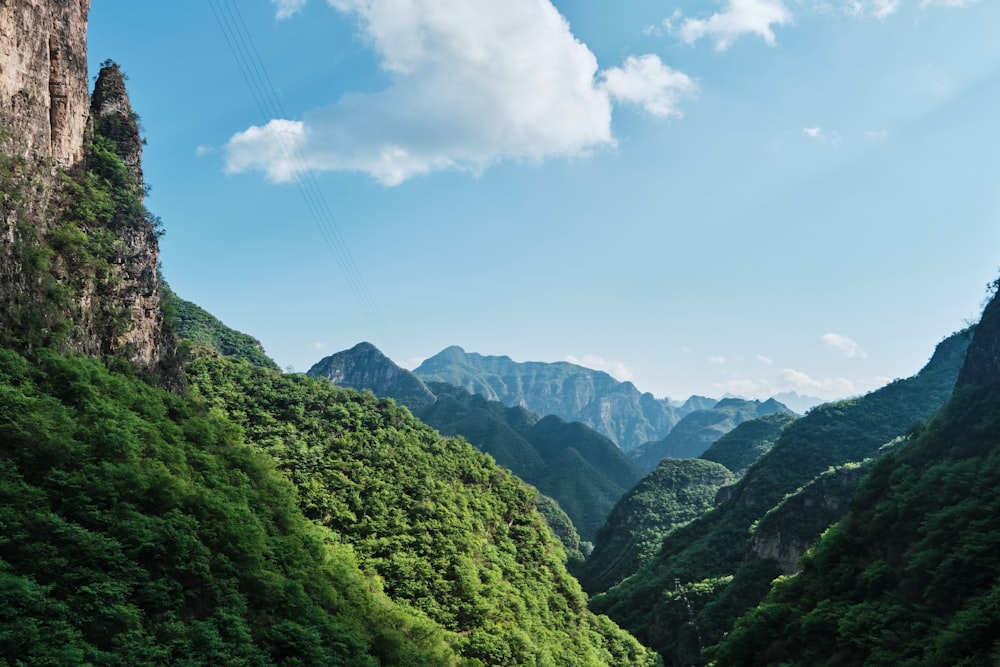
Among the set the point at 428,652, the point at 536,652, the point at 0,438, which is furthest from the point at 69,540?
the point at 536,652

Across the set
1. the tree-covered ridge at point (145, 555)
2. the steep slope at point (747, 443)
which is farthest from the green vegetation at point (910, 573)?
the steep slope at point (747, 443)

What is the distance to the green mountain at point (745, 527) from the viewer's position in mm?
67562

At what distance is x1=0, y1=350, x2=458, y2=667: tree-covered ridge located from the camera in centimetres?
1623

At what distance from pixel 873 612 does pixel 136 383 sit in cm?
4185

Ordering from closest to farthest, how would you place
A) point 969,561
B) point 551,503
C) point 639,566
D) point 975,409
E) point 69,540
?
1. point 69,540
2. point 969,561
3. point 975,409
4. point 639,566
5. point 551,503

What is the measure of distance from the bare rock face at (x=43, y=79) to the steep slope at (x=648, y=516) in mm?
106461

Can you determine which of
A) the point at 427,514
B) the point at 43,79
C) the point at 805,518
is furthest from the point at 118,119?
the point at 805,518

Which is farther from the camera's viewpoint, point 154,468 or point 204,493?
point 204,493

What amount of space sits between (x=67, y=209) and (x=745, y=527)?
3717 inches

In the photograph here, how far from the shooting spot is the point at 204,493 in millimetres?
24266

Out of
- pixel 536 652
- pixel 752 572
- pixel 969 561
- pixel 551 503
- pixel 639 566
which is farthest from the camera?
pixel 551 503

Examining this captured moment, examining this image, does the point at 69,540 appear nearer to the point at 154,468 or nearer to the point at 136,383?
the point at 154,468

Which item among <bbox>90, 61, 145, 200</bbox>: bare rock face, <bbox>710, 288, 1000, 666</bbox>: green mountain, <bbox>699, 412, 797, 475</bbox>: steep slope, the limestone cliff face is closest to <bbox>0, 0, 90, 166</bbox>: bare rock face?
<bbox>90, 61, 145, 200</bbox>: bare rock face

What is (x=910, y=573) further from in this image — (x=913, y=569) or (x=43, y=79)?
(x=43, y=79)
